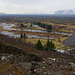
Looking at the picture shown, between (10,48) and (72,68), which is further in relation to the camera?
(10,48)

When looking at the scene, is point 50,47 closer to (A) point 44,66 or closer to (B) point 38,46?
(B) point 38,46

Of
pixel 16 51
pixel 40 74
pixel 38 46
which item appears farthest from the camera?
pixel 38 46

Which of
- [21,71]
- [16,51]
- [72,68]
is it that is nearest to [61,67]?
[72,68]

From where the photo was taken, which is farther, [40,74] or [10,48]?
[10,48]

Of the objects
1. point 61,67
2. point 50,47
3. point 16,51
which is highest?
point 61,67

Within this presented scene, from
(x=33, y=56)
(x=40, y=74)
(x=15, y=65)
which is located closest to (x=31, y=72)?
(x=40, y=74)

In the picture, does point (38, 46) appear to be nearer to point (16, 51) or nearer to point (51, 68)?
point (16, 51)

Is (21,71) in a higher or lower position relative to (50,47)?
higher

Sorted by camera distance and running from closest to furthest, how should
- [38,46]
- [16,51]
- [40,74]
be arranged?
[40,74]
[16,51]
[38,46]

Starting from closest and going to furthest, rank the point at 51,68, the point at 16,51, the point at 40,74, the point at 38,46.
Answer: the point at 40,74, the point at 51,68, the point at 16,51, the point at 38,46
